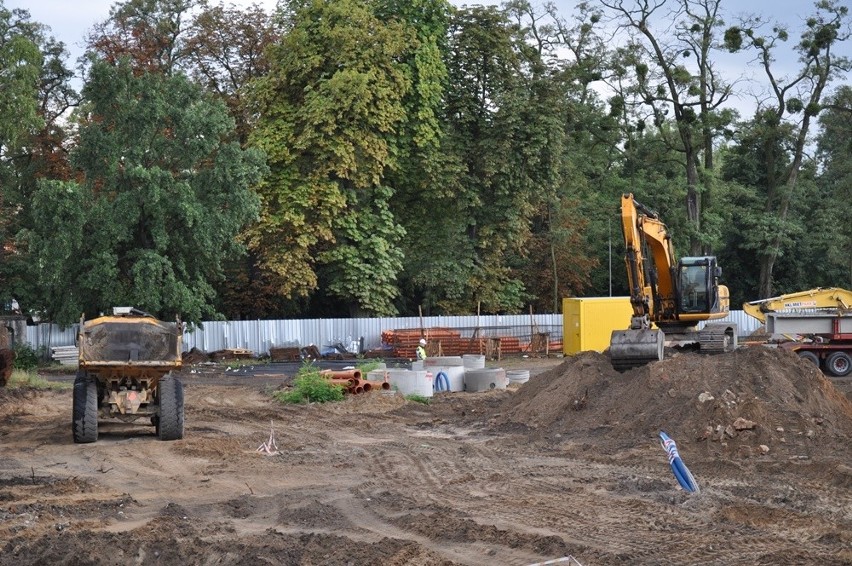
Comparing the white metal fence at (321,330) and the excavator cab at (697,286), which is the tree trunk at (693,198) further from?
the excavator cab at (697,286)

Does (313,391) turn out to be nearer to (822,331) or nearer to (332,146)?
(822,331)

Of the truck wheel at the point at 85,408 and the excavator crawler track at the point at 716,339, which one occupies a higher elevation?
the excavator crawler track at the point at 716,339

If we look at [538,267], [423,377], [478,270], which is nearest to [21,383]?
[423,377]

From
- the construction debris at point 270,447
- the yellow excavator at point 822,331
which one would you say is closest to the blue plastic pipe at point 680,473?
the construction debris at point 270,447

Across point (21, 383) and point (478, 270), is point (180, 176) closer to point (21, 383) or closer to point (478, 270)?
point (21, 383)

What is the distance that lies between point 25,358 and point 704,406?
2845 cm

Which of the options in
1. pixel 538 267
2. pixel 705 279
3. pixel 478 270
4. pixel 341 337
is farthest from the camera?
pixel 538 267

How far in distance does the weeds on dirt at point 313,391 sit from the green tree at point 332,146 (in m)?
16.4

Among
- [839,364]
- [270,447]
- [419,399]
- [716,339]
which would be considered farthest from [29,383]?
[839,364]

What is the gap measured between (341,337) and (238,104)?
11.7 meters

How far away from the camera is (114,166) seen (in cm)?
3766

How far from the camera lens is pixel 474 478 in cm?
1529

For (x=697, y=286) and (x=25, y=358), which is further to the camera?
(x=25, y=358)

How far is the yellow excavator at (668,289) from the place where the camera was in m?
23.2
